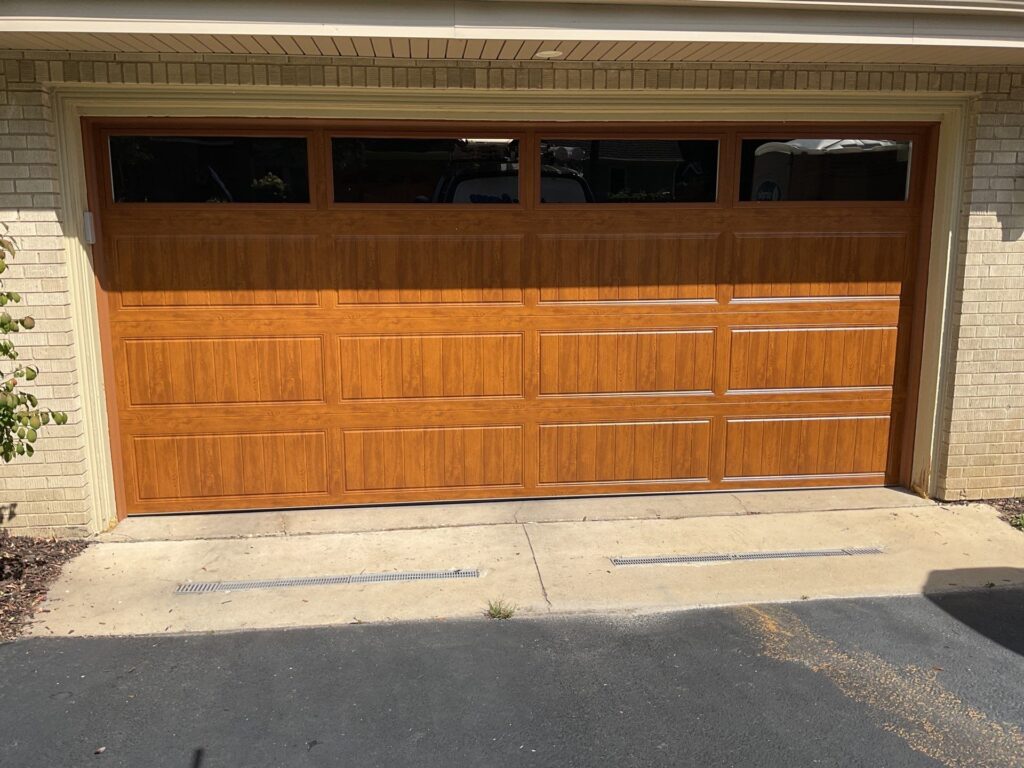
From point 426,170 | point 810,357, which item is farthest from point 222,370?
point 810,357

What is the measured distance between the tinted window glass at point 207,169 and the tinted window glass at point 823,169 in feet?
10.1

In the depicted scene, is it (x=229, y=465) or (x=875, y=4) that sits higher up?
(x=875, y=4)

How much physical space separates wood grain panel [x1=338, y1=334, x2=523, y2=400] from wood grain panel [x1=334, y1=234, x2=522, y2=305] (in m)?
0.27

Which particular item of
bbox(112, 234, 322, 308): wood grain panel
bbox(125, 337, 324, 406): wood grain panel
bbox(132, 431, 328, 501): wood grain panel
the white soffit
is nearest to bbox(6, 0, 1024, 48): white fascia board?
the white soffit

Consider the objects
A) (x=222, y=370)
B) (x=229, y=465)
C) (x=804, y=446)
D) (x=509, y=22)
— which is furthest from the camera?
(x=804, y=446)

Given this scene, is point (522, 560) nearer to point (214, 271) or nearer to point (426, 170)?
point (426, 170)

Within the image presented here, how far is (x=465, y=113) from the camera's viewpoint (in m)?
5.26

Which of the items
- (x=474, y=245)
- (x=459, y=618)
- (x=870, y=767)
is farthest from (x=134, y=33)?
(x=870, y=767)

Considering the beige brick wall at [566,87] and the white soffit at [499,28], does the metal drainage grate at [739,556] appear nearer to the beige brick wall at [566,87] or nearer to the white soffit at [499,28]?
the beige brick wall at [566,87]

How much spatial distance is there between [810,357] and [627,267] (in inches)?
59.7

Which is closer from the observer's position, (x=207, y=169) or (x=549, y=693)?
(x=549, y=693)

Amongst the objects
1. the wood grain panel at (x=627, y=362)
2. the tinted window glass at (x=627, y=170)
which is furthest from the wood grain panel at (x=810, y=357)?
the tinted window glass at (x=627, y=170)

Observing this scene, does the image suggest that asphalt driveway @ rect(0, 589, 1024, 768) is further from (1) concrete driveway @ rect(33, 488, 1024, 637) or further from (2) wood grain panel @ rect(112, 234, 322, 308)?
(2) wood grain panel @ rect(112, 234, 322, 308)

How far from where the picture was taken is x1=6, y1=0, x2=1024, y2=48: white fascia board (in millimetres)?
4012
